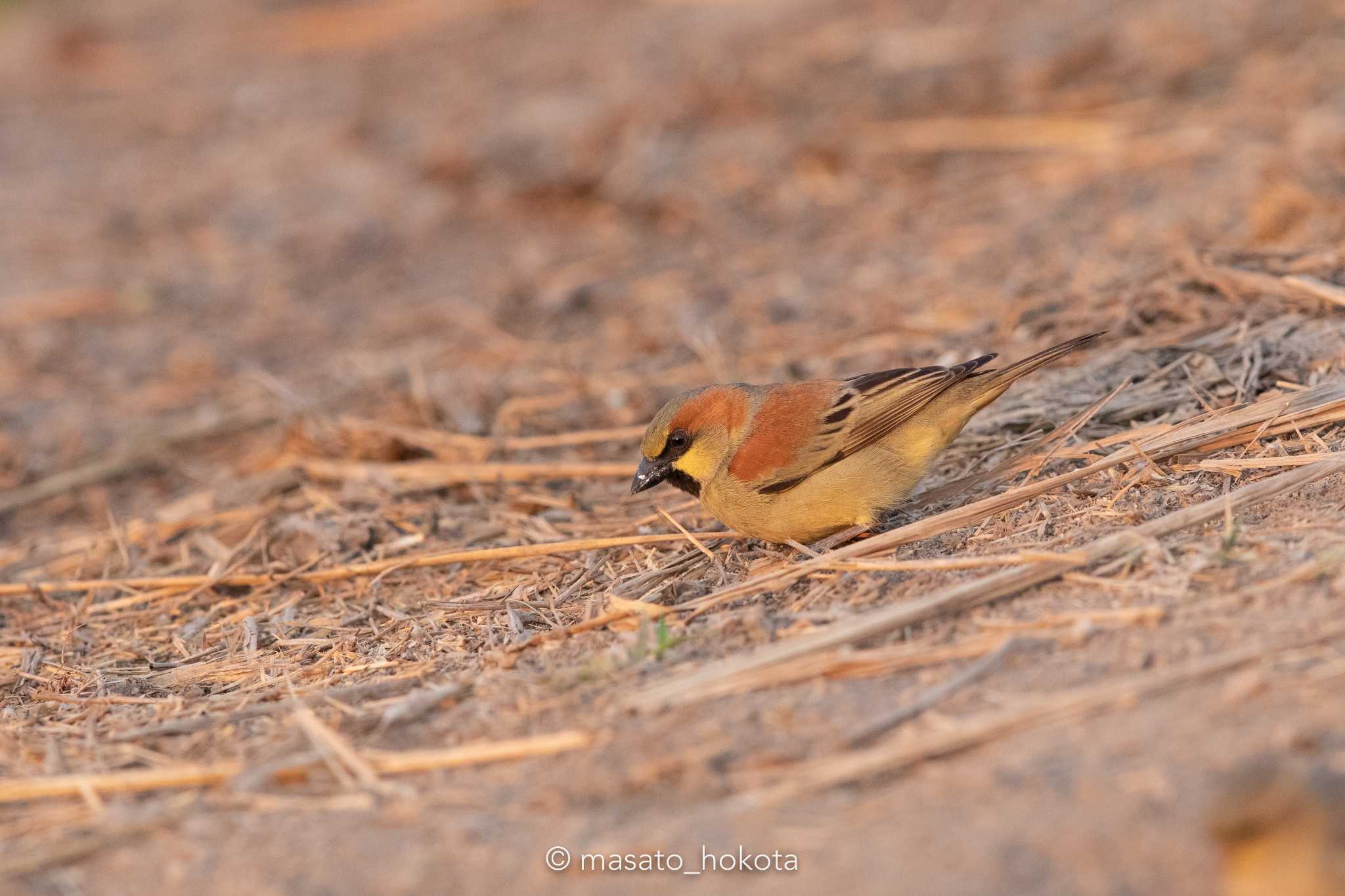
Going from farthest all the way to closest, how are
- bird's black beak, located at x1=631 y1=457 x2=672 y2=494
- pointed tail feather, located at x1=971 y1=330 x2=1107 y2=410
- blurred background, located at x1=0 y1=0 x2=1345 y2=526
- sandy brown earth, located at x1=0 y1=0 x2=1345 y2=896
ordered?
1. blurred background, located at x1=0 y1=0 x2=1345 y2=526
2. bird's black beak, located at x1=631 y1=457 x2=672 y2=494
3. pointed tail feather, located at x1=971 y1=330 x2=1107 y2=410
4. sandy brown earth, located at x1=0 y1=0 x2=1345 y2=896

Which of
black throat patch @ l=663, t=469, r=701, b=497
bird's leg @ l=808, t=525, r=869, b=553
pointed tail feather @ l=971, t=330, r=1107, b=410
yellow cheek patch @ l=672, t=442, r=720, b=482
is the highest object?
pointed tail feather @ l=971, t=330, r=1107, b=410

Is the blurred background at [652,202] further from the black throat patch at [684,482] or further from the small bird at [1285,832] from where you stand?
the small bird at [1285,832]

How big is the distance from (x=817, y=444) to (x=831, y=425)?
0.32ft

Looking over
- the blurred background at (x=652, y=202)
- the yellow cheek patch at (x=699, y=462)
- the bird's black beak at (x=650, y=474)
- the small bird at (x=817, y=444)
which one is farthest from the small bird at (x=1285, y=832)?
the blurred background at (x=652, y=202)

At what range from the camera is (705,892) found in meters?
2.88

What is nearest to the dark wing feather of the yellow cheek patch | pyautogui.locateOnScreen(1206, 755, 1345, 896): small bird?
the yellow cheek patch

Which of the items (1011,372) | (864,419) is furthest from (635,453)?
(1011,372)

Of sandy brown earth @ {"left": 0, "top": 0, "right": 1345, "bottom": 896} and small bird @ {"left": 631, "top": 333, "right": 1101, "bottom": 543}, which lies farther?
small bird @ {"left": 631, "top": 333, "right": 1101, "bottom": 543}

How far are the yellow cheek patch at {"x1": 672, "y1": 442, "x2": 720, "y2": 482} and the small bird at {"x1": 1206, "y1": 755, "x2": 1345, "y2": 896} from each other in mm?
2742

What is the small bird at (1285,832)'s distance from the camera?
2473 mm

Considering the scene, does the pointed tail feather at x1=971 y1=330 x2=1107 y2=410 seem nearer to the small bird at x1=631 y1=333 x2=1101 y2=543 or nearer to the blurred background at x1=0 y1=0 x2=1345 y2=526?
the small bird at x1=631 y1=333 x2=1101 y2=543

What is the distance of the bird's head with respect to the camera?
5086mm

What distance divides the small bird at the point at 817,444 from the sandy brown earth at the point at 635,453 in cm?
22

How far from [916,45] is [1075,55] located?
1.42m
